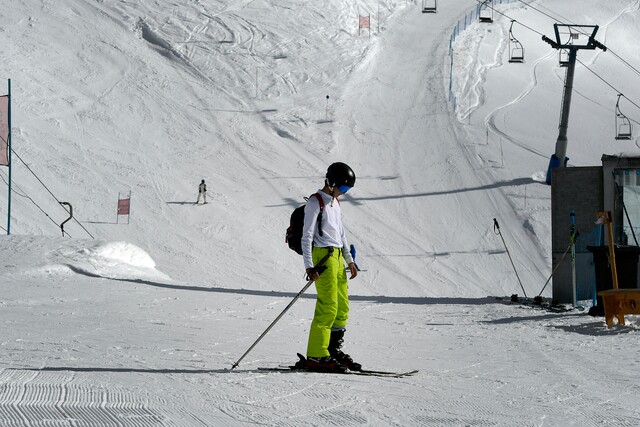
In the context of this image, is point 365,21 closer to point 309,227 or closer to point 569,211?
point 569,211

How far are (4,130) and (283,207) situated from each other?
10.6 m

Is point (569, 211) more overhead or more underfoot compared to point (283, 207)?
Answer: more underfoot

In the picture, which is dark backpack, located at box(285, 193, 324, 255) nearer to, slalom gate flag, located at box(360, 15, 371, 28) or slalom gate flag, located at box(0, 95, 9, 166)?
slalom gate flag, located at box(0, 95, 9, 166)

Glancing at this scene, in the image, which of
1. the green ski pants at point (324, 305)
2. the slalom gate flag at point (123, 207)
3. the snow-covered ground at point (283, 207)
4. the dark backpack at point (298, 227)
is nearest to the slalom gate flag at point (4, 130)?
the snow-covered ground at point (283, 207)

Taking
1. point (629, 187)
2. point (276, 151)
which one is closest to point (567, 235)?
point (629, 187)

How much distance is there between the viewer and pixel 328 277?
25.0 feet

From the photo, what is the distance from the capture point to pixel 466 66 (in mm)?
42000

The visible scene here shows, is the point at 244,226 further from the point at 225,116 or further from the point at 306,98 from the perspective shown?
the point at 306,98

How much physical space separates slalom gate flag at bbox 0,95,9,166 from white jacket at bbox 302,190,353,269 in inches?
457

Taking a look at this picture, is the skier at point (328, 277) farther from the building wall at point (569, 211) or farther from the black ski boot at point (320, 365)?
the building wall at point (569, 211)

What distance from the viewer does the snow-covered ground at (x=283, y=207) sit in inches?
259

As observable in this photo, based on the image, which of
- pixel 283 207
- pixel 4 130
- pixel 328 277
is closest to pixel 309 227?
pixel 328 277

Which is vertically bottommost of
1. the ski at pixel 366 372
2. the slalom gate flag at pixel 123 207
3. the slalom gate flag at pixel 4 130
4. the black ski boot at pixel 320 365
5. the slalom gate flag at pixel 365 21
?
the ski at pixel 366 372

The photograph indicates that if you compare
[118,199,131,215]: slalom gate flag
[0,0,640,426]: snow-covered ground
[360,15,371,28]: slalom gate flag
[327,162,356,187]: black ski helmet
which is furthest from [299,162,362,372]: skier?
[360,15,371,28]: slalom gate flag
